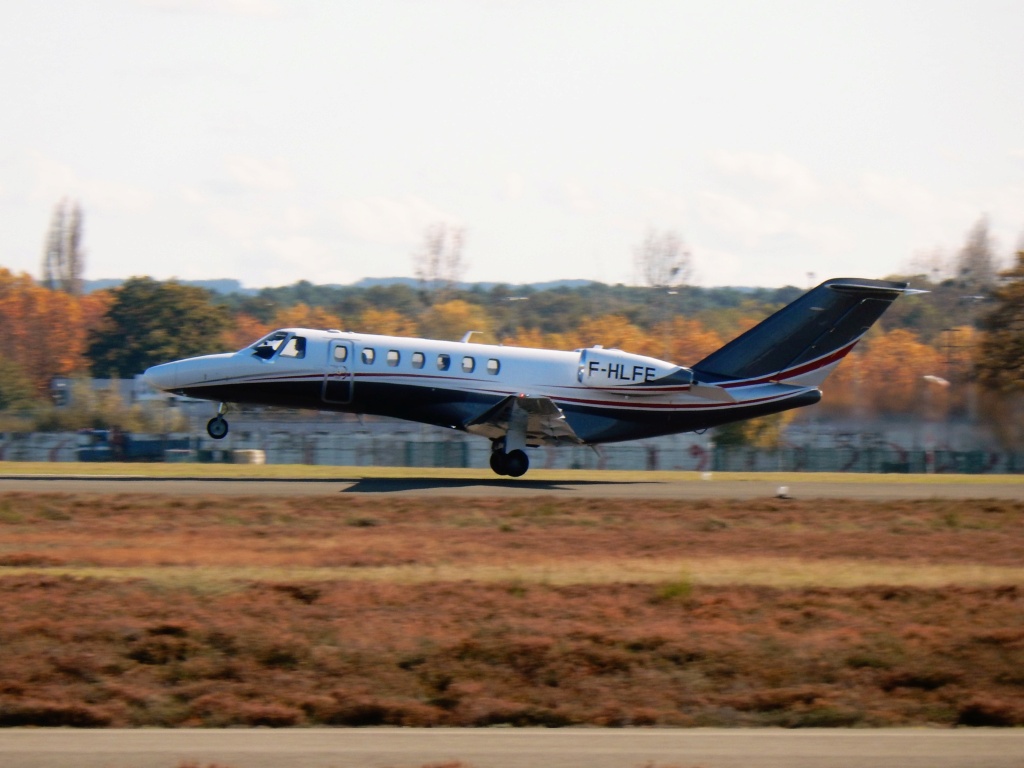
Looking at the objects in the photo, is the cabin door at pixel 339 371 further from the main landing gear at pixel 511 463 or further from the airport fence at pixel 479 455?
the airport fence at pixel 479 455

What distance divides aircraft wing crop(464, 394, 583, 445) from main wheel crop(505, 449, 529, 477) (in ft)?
1.38

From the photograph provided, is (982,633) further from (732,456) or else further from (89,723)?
(732,456)

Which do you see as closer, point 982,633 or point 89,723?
point 89,723

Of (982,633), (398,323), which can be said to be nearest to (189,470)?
(982,633)

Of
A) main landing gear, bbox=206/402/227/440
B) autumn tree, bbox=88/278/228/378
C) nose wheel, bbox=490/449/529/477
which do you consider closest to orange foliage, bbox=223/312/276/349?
autumn tree, bbox=88/278/228/378

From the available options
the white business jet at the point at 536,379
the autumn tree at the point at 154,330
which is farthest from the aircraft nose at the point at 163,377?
the autumn tree at the point at 154,330

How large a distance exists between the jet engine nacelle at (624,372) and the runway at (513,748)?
2036cm

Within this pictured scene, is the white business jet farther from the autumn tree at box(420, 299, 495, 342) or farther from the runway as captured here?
the autumn tree at box(420, 299, 495, 342)

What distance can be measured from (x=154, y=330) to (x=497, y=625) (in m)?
78.4

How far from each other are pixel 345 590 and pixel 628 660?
4.25m

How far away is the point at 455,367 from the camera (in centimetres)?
3184

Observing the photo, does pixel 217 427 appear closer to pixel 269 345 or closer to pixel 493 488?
pixel 269 345

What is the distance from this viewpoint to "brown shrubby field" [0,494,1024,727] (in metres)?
13.0

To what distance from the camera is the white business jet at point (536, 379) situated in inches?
1246
